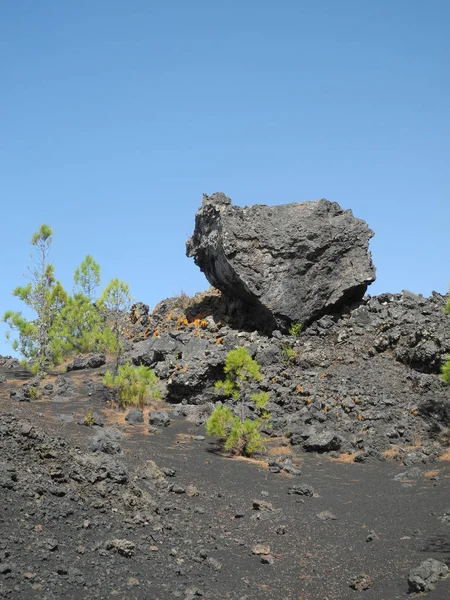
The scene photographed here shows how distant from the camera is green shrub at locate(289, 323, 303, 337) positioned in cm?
2328

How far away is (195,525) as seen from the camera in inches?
378

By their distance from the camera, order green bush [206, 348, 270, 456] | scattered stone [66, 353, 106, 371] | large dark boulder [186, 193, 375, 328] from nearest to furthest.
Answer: green bush [206, 348, 270, 456]
large dark boulder [186, 193, 375, 328]
scattered stone [66, 353, 106, 371]

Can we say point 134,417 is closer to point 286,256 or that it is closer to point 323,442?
point 323,442

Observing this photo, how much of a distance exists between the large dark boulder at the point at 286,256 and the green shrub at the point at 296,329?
276 millimetres

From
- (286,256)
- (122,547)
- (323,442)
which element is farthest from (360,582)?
(286,256)

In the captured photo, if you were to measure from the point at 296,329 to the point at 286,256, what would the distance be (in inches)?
116

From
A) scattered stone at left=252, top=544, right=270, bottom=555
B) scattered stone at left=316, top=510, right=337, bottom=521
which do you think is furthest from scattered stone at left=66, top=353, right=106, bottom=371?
scattered stone at left=252, top=544, right=270, bottom=555

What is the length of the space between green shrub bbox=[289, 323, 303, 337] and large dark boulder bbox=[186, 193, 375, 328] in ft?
0.91

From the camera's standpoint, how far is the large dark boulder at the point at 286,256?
23.5 meters

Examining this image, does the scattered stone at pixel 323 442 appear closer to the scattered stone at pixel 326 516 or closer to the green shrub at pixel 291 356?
the scattered stone at pixel 326 516

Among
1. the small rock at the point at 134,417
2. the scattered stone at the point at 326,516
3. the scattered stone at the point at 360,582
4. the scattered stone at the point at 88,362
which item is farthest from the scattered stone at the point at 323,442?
the scattered stone at the point at 88,362

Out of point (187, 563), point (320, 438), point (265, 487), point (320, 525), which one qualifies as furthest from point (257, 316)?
point (187, 563)

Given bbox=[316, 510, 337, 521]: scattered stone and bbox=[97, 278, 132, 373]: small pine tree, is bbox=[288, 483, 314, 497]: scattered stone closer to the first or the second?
bbox=[316, 510, 337, 521]: scattered stone

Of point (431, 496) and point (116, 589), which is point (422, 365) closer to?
point (431, 496)
